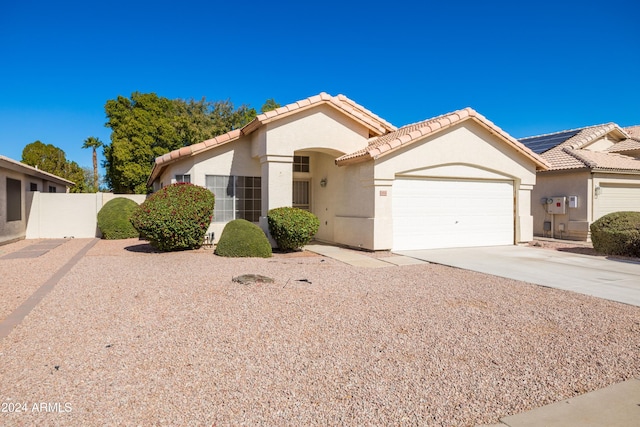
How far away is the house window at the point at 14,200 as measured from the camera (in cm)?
1602

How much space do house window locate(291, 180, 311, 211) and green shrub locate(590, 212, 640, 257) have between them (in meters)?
10.0

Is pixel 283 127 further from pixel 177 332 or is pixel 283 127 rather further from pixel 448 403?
pixel 448 403

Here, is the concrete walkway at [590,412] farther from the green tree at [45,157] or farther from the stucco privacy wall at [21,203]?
the green tree at [45,157]

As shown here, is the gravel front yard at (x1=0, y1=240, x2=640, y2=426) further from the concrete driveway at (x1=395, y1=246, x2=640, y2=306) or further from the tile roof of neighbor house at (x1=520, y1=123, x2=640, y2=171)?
the tile roof of neighbor house at (x1=520, y1=123, x2=640, y2=171)

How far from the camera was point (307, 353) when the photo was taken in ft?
14.7

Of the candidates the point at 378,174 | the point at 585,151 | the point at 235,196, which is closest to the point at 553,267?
the point at 378,174

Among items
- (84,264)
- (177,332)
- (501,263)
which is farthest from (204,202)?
(501,263)

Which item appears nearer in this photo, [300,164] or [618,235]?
[618,235]

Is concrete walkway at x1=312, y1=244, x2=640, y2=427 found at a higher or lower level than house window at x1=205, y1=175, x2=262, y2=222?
lower

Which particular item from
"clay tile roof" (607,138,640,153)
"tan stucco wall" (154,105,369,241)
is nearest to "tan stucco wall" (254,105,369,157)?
"tan stucco wall" (154,105,369,241)

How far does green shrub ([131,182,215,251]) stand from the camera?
38.6ft

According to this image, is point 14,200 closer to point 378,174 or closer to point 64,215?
point 64,215

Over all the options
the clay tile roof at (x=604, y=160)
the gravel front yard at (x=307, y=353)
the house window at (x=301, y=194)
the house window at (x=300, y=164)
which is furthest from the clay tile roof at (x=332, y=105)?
the clay tile roof at (x=604, y=160)

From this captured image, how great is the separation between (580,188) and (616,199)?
1951 mm
